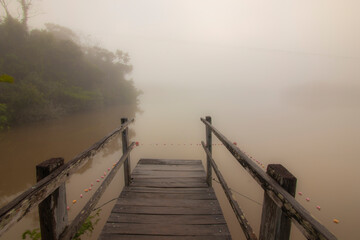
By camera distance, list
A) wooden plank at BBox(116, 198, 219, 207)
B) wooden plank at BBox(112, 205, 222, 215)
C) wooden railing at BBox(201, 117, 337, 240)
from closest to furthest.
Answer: wooden railing at BBox(201, 117, 337, 240), wooden plank at BBox(112, 205, 222, 215), wooden plank at BBox(116, 198, 219, 207)

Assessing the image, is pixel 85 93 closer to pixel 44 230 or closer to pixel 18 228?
pixel 18 228

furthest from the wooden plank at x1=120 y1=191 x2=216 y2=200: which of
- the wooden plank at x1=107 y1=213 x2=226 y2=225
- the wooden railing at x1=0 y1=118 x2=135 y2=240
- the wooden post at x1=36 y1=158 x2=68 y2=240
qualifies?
the wooden post at x1=36 y1=158 x2=68 y2=240

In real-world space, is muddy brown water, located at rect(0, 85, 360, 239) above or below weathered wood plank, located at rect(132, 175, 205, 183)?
below

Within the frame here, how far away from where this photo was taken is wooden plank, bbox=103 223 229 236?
2.34 m

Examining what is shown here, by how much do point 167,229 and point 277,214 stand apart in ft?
5.48

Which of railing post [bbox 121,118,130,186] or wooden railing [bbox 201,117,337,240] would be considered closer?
wooden railing [bbox 201,117,337,240]

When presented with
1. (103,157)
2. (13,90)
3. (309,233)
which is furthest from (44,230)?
(13,90)

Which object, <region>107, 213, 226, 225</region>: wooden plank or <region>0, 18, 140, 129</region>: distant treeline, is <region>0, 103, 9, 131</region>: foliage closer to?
<region>0, 18, 140, 129</region>: distant treeline

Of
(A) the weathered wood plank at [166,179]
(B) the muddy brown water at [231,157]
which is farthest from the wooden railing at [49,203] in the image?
(B) the muddy brown water at [231,157]

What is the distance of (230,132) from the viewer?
11352 millimetres

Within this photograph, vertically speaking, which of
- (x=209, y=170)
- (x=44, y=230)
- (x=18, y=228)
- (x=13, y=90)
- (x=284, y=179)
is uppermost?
(x=13, y=90)

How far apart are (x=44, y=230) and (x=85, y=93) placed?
19.8 m

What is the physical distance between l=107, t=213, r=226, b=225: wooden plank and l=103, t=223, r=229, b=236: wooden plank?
0.24ft

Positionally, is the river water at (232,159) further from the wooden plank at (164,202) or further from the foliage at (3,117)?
the wooden plank at (164,202)
